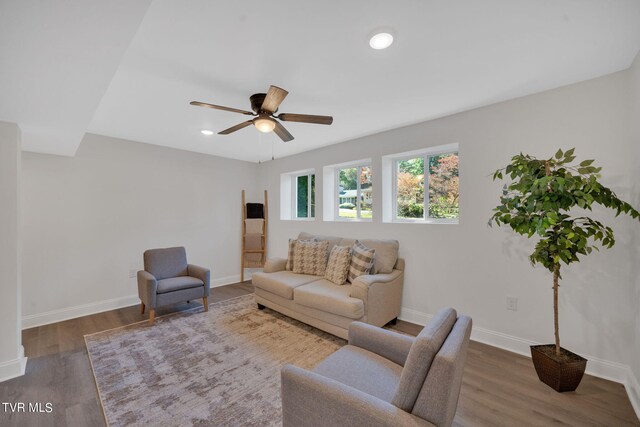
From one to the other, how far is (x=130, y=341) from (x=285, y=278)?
172cm

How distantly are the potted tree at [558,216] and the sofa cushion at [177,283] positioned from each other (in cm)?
348

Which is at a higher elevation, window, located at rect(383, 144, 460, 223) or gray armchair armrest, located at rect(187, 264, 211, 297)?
window, located at rect(383, 144, 460, 223)

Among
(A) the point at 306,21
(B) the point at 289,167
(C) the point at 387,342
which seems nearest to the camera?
(A) the point at 306,21

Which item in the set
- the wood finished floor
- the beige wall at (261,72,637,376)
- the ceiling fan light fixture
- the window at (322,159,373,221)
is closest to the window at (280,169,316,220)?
the window at (322,159,373,221)

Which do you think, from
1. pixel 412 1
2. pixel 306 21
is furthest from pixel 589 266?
pixel 306 21

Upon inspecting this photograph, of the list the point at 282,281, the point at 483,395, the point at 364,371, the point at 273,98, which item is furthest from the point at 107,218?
the point at 483,395

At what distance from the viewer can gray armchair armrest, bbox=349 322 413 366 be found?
160cm

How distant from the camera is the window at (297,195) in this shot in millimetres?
4887

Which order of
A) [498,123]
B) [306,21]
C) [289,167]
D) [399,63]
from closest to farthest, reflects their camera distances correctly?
[306,21]
[399,63]
[498,123]
[289,167]

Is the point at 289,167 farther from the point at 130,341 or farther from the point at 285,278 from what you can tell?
the point at 130,341

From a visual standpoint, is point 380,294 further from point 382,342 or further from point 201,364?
point 201,364

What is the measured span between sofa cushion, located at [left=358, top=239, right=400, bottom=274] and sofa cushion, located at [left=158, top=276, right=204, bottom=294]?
7.57 feet

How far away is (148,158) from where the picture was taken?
4.03 metres

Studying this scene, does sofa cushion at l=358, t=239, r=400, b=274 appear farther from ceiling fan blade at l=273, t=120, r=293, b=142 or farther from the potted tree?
ceiling fan blade at l=273, t=120, r=293, b=142
